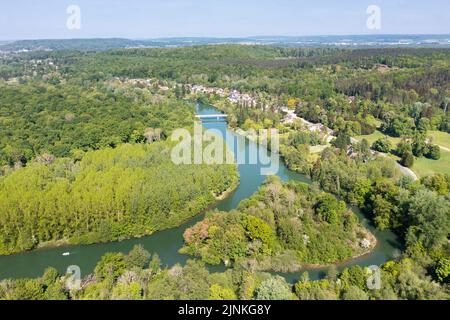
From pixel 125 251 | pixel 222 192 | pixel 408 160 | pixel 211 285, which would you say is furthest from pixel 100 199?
pixel 408 160

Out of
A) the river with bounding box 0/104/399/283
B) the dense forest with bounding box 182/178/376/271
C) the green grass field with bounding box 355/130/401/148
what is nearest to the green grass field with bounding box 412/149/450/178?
the green grass field with bounding box 355/130/401/148

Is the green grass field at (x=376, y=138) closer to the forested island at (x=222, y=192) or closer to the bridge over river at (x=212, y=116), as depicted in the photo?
the forested island at (x=222, y=192)

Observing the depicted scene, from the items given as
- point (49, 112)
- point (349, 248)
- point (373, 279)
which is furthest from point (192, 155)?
point (49, 112)

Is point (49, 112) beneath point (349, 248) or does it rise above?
above

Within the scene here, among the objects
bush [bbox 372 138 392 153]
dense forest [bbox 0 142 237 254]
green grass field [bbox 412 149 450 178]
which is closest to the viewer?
dense forest [bbox 0 142 237 254]

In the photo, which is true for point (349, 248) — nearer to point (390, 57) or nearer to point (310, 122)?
point (310, 122)

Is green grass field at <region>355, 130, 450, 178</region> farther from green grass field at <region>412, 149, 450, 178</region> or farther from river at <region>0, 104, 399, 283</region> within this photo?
river at <region>0, 104, 399, 283</region>

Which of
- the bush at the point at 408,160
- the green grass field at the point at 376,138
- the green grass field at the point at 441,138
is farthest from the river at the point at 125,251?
the green grass field at the point at 441,138

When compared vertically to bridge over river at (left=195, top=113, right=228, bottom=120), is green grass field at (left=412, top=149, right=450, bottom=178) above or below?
below

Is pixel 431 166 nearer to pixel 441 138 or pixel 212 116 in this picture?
pixel 441 138
